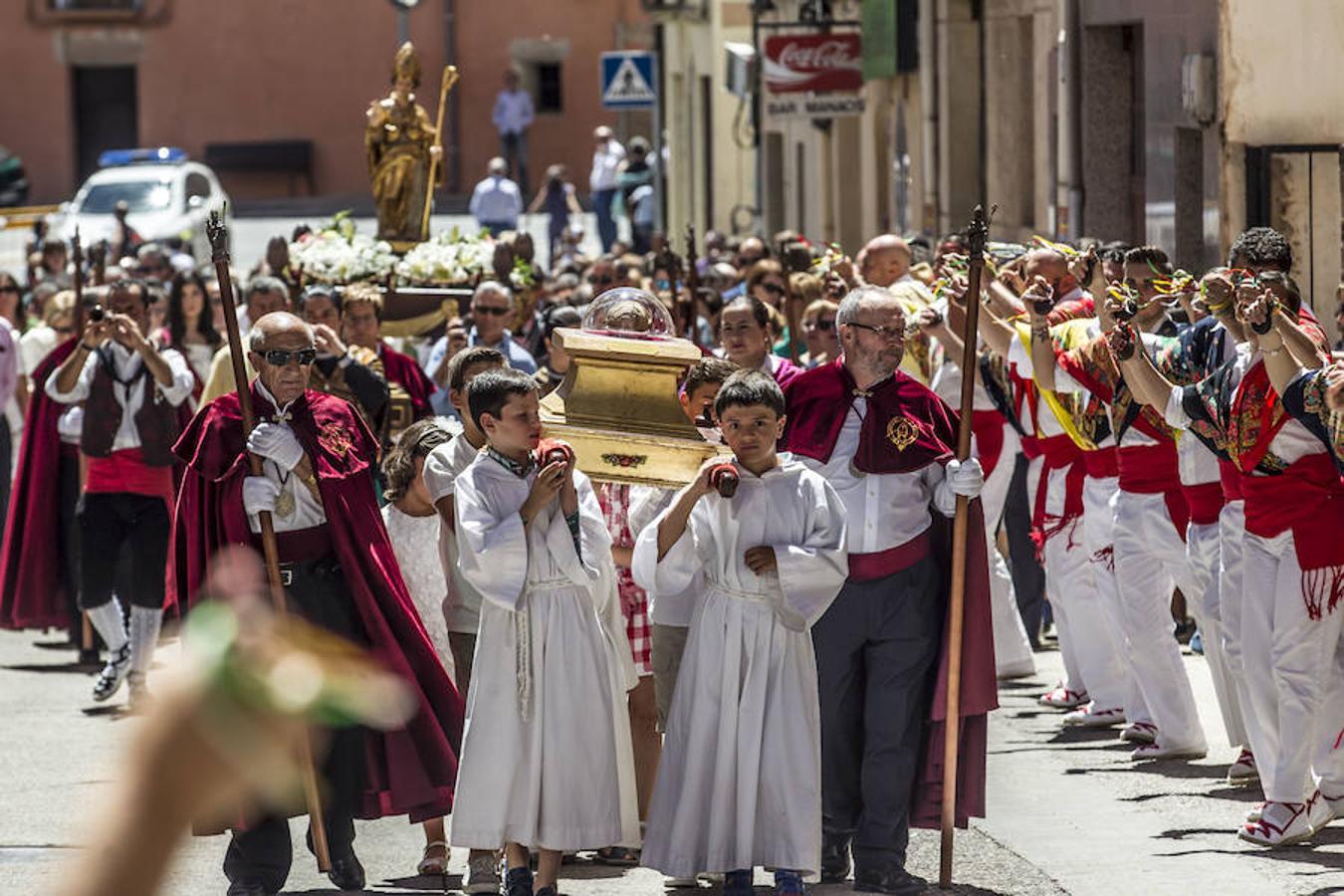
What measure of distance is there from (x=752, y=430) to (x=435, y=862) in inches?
66.7

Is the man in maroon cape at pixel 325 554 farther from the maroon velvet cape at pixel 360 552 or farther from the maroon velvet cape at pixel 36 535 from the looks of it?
the maroon velvet cape at pixel 36 535

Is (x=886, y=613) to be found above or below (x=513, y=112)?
below

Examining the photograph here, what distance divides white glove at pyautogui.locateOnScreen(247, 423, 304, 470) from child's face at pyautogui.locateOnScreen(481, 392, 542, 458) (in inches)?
24.0

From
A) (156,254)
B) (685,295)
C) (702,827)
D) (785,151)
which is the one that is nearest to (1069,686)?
(702,827)

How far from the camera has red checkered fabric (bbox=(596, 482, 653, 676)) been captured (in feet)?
23.6

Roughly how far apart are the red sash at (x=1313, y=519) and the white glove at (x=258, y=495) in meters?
2.78

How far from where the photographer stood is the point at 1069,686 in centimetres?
1000

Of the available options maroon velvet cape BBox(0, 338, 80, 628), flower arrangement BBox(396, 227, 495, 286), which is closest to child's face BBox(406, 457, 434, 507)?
maroon velvet cape BBox(0, 338, 80, 628)

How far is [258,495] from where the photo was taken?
6.61 metres

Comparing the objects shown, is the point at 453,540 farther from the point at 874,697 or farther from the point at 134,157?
the point at 134,157

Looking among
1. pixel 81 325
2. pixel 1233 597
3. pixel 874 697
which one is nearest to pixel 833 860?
pixel 874 697

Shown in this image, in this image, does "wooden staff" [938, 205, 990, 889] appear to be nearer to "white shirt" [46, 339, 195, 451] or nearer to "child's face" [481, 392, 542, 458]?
"child's face" [481, 392, 542, 458]

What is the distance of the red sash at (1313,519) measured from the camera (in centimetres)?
696

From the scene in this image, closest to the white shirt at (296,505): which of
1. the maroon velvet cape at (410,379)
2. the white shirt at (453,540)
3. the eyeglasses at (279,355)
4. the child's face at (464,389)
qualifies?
the eyeglasses at (279,355)
